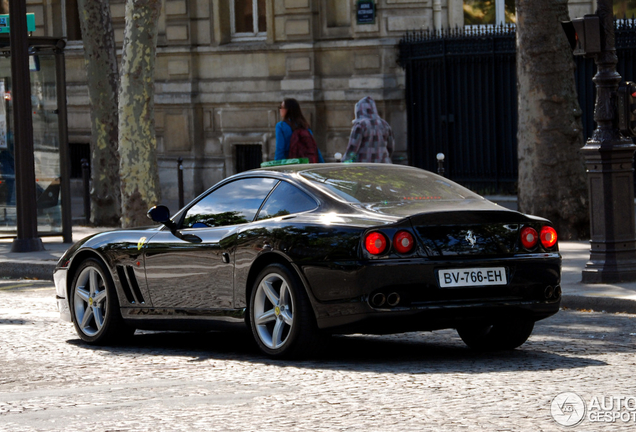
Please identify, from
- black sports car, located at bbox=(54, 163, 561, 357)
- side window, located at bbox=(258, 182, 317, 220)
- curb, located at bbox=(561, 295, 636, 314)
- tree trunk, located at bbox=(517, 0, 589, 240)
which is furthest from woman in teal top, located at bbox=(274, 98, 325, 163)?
side window, located at bbox=(258, 182, 317, 220)

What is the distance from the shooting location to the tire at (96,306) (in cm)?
916

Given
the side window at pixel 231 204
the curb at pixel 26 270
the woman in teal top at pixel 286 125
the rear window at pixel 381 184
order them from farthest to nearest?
the curb at pixel 26 270 < the woman in teal top at pixel 286 125 < the side window at pixel 231 204 < the rear window at pixel 381 184

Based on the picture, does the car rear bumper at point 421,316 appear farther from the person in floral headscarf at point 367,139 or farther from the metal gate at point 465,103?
the metal gate at point 465,103

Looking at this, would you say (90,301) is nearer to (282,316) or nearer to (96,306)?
(96,306)

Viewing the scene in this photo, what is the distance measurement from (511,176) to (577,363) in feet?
44.3

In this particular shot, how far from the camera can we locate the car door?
8414 mm

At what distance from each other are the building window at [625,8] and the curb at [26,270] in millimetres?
11253

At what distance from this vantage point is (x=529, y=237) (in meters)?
7.95

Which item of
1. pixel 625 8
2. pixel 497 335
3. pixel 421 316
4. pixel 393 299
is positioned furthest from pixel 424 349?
pixel 625 8

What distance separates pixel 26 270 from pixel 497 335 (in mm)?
7974

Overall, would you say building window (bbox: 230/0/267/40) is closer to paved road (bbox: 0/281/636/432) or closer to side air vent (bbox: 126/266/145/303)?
paved road (bbox: 0/281/636/432)

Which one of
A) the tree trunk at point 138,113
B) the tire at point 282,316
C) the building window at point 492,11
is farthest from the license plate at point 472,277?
the building window at point 492,11

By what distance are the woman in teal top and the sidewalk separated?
9.44 ft

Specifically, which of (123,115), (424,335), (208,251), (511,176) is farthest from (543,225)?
(511,176)
